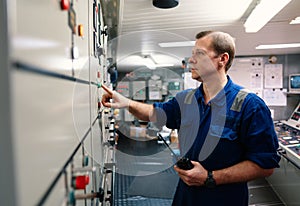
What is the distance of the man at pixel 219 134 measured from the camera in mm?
1089

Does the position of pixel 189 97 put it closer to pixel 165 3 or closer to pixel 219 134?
pixel 219 134

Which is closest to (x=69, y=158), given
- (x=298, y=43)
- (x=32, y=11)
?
(x=32, y=11)

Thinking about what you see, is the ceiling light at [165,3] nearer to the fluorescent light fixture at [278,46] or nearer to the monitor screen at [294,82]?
the fluorescent light fixture at [278,46]

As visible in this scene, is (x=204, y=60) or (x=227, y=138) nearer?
(x=227, y=138)

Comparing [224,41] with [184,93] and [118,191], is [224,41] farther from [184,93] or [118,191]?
[118,191]

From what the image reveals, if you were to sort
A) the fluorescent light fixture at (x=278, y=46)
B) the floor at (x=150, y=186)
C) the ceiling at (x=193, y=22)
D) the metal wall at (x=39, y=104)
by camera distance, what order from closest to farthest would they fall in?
the metal wall at (x=39, y=104), the ceiling at (x=193, y=22), the floor at (x=150, y=186), the fluorescent light fixture at (x=278, y=46)

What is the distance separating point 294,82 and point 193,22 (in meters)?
2.83

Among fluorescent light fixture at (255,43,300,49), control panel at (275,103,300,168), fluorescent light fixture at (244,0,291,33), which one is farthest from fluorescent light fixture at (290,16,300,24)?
control panel at (275,103,300,168)

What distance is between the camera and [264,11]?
63.0 inches

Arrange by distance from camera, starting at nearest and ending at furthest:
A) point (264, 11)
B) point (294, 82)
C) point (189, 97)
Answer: point (189, 97) < point (264, 11) < point (294, 82)

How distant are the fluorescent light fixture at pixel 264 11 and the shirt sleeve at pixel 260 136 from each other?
2.69 feet

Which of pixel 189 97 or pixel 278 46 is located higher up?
pixel 278 46

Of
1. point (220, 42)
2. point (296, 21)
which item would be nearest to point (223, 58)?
point (220, 42)

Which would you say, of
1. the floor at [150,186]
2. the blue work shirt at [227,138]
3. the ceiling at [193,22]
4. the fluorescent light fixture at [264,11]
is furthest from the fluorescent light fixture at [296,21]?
the floor at [150,186]
